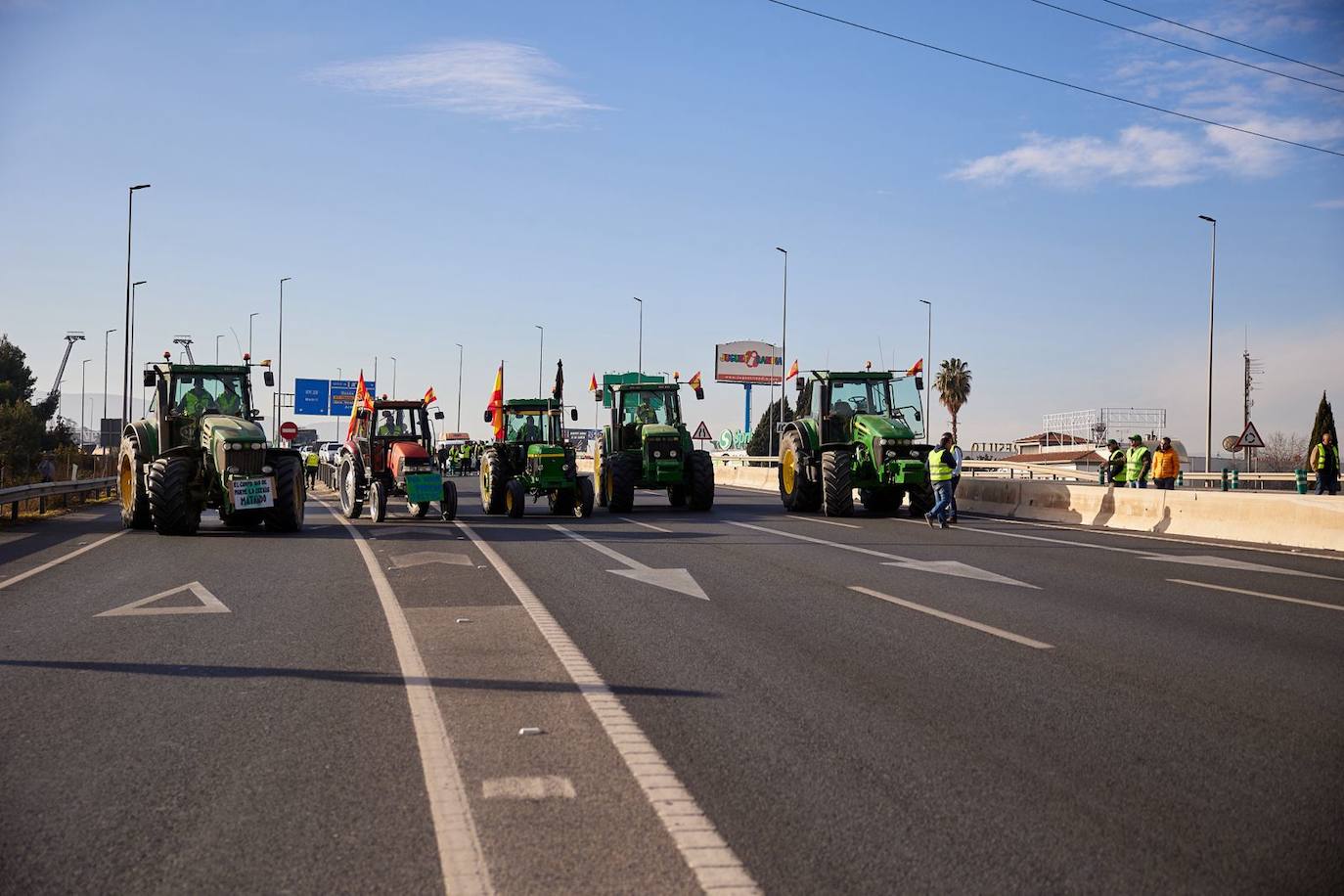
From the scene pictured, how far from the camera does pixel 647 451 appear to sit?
26.5 meters

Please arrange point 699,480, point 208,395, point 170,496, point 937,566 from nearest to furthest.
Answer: point 937,566, point 170,496, point 208,395, point 699,480

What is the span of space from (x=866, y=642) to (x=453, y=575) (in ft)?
18.7

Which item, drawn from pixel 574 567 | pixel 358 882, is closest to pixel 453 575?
pixel 574 567

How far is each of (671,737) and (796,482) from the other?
19.9 metres

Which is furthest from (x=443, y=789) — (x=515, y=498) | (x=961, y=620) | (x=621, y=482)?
(x=621, y=482)

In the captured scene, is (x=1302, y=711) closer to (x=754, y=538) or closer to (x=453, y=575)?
(x=453, y=575)

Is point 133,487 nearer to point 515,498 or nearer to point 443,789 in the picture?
point 515,498

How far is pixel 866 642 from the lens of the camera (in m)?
8.62

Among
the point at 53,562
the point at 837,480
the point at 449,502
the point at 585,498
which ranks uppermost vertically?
the point at 837,480

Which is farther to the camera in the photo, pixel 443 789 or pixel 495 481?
pixel 495 481

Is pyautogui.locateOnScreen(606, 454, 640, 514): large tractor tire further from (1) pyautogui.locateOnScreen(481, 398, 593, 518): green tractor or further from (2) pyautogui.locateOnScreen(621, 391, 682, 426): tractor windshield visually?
(2) pyautogui.locateOnScreen(621, 391, 682, 426): tractor windshield

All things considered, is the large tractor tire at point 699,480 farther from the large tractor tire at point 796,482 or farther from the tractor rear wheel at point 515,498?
the tractor rear wheel at point 515,498

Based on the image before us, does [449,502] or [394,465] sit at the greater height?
[394,465]

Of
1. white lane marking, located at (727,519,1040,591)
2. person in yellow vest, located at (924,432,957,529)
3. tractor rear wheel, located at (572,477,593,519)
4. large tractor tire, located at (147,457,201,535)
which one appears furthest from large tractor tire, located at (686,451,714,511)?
large tractor tire, located at (147,457,201,535)
